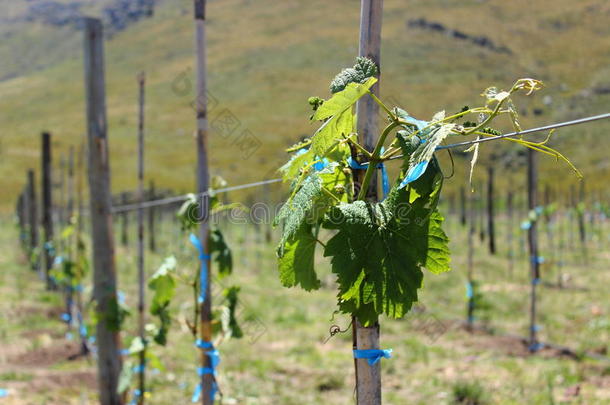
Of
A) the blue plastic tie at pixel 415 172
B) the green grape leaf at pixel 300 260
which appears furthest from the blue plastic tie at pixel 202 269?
the blue plastic tie at pixel 415 172

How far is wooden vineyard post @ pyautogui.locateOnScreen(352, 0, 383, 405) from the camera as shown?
1.49 meters

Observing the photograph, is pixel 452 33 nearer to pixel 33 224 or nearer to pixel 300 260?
pixel 33 224

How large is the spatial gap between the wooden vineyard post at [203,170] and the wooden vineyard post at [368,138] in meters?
1.65

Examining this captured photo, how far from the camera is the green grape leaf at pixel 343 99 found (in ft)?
4.02

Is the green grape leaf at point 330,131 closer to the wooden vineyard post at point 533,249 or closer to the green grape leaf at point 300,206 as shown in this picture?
the green grape leaf at point 300,206

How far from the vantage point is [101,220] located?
448 cm

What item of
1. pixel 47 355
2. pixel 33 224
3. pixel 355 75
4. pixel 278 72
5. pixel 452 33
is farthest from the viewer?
pixel 452 33

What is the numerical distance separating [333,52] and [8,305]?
100326 millimetres

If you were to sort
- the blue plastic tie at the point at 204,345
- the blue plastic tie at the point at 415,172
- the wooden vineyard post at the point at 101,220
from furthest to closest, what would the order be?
the wooden vineyard post at the point at 101,220 → the blue plastic tie at the point at 204,345 → the blue plastic tie at the point at 415,172

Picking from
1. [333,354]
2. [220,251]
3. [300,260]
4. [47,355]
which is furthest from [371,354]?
[47,355]

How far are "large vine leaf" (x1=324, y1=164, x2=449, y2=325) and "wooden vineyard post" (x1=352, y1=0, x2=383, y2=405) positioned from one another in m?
0.20

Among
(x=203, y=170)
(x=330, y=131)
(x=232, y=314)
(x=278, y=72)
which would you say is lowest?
(x=232, y=314)

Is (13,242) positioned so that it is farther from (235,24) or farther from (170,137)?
(235,24)

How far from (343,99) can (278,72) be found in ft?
352
